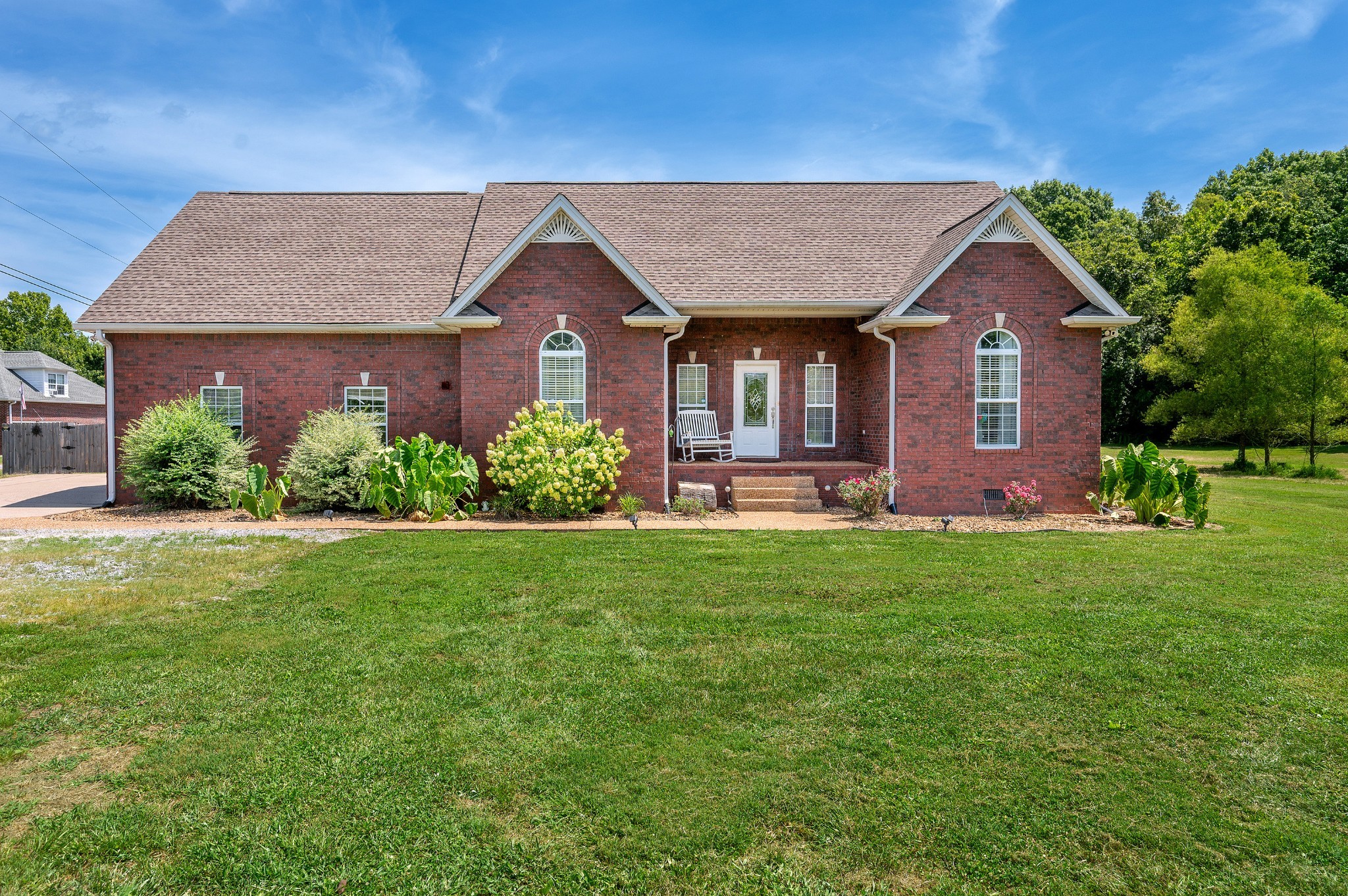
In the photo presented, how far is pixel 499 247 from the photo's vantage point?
17.0 meters

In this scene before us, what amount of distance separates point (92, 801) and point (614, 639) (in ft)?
10.7

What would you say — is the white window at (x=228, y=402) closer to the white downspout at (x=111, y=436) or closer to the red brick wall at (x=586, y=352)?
the white downspout at (x=111, y=436)

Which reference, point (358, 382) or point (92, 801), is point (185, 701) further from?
point (358, 382)

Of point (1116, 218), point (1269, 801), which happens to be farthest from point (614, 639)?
point (1116, 218)

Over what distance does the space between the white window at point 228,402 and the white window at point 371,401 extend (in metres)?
2.15

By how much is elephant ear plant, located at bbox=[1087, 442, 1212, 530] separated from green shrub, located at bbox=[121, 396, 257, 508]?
16.2 metres

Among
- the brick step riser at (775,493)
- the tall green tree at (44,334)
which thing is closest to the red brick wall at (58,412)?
the tall green tree at (44,334)

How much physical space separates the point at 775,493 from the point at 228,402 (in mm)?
11214

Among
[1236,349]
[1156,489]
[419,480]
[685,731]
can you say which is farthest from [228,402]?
[1236,349]

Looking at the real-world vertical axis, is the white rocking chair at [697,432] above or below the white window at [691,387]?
below

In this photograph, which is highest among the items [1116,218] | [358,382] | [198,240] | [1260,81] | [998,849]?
[1116,218]

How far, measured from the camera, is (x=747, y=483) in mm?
14352

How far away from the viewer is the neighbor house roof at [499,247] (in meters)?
15.0

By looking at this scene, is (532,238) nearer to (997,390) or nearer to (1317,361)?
(997,390)
